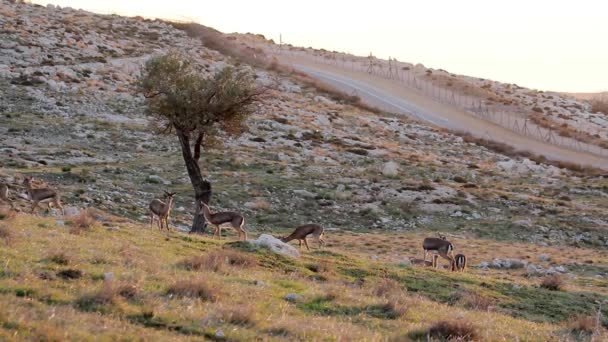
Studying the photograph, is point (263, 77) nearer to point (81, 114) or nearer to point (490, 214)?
point (81, 114)

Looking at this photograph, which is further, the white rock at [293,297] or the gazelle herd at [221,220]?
the gazelle herd at [221,220]

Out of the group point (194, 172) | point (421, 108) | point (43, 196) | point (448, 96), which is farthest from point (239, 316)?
point (448, 96)

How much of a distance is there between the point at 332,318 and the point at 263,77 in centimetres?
7067

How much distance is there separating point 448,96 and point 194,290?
304 ft

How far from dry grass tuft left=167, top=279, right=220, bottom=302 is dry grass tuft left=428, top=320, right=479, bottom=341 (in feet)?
11.6

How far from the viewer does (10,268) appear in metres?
11.8

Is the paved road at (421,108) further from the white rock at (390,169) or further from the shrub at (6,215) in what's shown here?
the shrub at (6,215)

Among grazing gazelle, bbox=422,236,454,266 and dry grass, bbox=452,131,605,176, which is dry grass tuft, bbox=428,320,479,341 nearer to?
grazing gazelle, bbox=422,236,454,266

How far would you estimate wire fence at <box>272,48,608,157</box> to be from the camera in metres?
83.4

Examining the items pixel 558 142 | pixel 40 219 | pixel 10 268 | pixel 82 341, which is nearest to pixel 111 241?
pixel 40 219

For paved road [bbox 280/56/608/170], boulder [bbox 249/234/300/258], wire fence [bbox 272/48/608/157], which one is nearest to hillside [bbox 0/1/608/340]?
boulder [bbox 249/234/300/258]

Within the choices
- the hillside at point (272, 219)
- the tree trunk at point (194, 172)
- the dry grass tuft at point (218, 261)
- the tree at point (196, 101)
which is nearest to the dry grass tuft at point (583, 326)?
the hillside at point (272, 219)

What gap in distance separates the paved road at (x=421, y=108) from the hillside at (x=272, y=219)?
7.86 meters

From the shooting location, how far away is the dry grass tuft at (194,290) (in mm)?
12016
